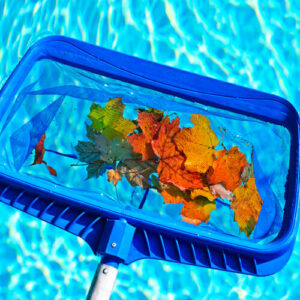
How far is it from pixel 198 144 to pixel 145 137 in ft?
0.50

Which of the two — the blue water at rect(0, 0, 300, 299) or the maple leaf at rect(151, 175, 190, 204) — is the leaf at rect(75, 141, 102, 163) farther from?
the blue water at rect(0, 0, 300, 299)

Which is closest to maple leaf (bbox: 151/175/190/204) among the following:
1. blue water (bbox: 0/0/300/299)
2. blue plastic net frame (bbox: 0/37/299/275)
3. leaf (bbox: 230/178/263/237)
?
leaf (bbox: 230/178/263/237)

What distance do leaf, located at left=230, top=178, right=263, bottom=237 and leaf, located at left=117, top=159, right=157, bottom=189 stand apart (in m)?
0.24

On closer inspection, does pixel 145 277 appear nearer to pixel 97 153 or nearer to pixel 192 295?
pixel 192 295

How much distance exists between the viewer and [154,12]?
6.40ft

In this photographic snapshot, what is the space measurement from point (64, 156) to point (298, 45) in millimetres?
1251

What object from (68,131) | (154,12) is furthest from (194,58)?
(68,131)

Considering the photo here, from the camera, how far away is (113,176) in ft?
3.97

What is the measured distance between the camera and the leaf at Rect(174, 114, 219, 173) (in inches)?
47.2

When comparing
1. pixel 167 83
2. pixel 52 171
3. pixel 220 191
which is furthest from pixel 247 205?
pixel 52 171

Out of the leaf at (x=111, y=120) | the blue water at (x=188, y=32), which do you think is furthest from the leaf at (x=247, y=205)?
the blue water at (x=188, y=32)

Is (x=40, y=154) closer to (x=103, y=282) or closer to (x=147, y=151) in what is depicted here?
(x=147, y=151)

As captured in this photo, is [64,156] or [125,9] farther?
[125,9]

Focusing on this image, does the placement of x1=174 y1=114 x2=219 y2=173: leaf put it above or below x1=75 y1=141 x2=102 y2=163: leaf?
above
